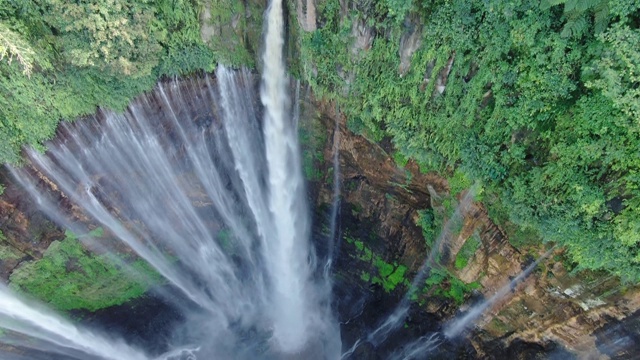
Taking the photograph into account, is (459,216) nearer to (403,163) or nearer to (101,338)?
(403,163)

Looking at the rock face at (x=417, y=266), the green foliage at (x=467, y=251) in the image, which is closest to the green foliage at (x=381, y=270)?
the rock face at (x=417, y=266)

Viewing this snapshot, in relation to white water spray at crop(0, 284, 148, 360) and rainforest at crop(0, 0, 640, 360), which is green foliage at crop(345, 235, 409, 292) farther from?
white water spray at crop(0, 284, 148, 360)

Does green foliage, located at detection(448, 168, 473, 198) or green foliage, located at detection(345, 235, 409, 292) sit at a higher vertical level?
green foliage, located at detection(345, 235, 409, 292)

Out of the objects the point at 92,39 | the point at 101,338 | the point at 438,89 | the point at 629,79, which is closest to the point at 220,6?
the point at 92,39

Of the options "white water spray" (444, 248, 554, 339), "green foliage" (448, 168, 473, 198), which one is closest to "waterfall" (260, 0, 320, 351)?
"green foliage" (448, 168, 473, 198)

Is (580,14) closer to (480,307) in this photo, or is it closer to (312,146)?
(480,307)

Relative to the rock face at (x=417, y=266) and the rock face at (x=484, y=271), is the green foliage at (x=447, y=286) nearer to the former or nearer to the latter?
the rock face at (x=417, y=266)

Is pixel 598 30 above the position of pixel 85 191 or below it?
below
